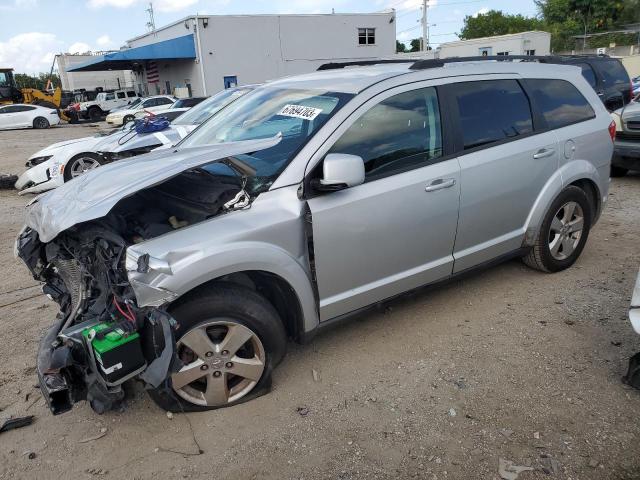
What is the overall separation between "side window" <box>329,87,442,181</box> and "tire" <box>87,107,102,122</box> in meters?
33.6

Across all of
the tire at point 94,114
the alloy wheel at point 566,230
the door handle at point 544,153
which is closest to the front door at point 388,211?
the door handle at point 544,153

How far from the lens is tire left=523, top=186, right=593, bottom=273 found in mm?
4363

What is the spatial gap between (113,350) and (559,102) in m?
3.94

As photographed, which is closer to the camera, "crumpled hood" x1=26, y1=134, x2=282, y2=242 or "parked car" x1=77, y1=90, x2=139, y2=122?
"crumpled hood" x1=26, y1=134, x2=282, y2=242

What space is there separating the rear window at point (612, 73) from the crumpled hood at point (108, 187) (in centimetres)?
1017

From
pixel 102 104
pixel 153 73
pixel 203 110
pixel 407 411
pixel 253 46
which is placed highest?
pixel 253 46

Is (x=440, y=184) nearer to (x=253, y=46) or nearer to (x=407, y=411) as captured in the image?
(x=407, y=411)

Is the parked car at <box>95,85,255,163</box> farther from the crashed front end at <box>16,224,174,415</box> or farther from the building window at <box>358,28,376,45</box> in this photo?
the building window at <box>358,28,376,45</box>

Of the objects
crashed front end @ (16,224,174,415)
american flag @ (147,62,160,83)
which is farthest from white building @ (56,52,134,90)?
crashed front end @ (16,224,174,415)

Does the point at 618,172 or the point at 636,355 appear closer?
the point at 636,355

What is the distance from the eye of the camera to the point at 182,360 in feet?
9.32

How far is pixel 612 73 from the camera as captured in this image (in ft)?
35.6

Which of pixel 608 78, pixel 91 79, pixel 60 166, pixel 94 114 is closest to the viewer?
pixel 60 166

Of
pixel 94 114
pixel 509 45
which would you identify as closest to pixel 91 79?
pixel 94 114
